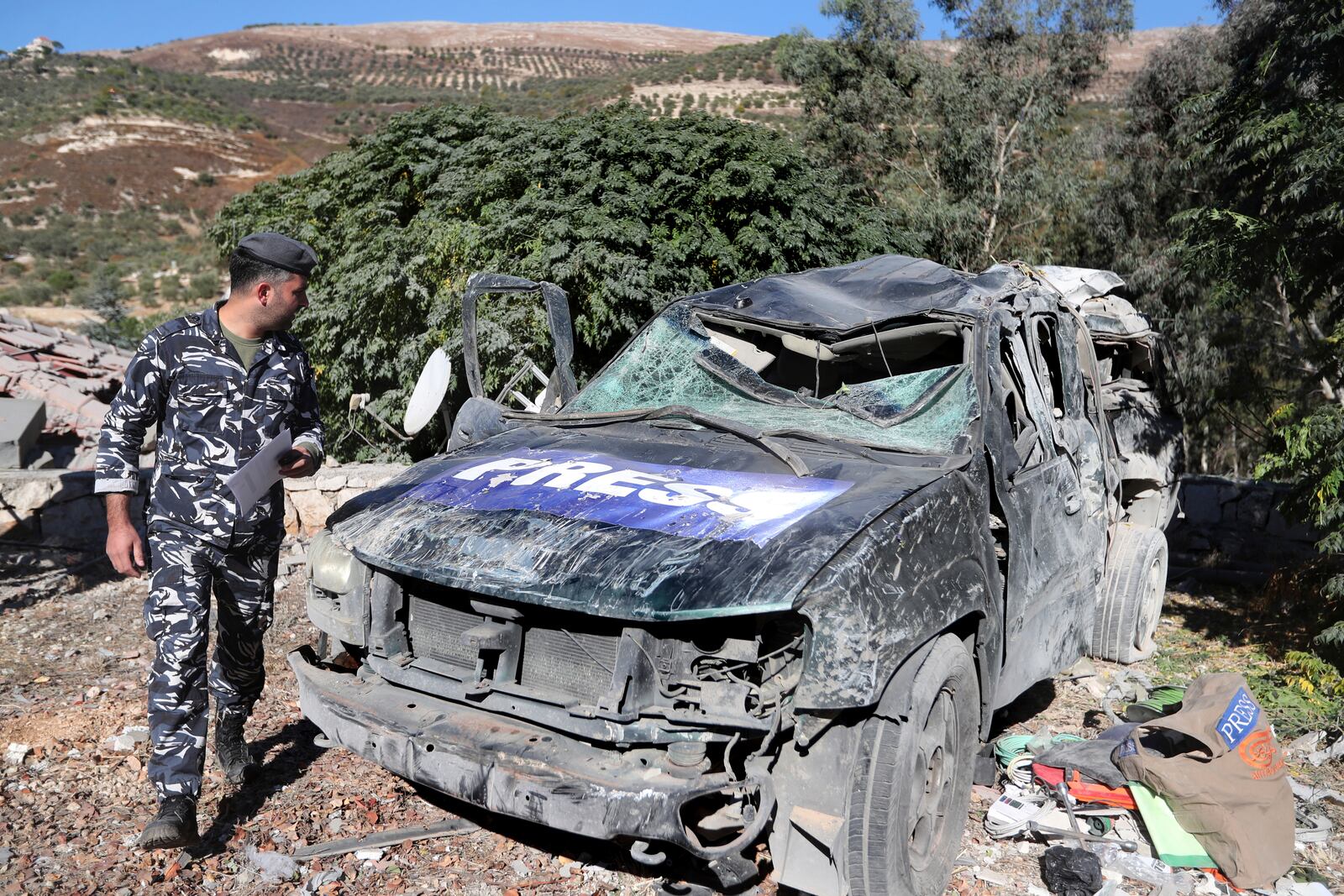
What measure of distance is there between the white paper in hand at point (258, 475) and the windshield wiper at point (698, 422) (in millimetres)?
1198

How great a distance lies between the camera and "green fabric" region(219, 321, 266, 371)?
3738 millimetres

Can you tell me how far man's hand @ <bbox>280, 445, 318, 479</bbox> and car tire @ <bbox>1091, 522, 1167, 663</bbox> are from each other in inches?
155

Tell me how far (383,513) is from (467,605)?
0.52 metres

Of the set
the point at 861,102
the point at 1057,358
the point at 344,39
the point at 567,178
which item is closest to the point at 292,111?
the point at 344,39

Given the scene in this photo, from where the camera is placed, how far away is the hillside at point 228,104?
1415 inches

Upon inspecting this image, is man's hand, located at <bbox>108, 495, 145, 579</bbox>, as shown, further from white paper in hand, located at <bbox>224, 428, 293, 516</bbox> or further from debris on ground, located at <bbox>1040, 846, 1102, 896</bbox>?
debris on ground, located at <bbox>1040, 846, 1102, 896</bbox>

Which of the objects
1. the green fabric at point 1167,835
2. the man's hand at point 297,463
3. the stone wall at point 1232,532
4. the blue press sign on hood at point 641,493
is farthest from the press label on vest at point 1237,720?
the stone wall at point 1232,532

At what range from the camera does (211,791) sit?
13.3 feet

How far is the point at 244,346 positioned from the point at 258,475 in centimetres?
51

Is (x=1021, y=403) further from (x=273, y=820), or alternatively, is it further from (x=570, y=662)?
(x=273, y=820)

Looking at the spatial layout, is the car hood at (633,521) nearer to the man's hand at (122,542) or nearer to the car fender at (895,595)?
the car fender at (895,595)

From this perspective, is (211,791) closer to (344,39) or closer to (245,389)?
(245,389)

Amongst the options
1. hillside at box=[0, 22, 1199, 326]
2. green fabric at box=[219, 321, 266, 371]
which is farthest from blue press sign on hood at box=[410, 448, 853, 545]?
hillside at box=[0, 22, 1199, 326]

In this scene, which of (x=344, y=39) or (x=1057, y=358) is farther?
(x=344, y=39)
